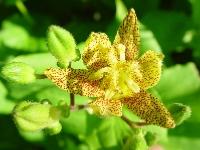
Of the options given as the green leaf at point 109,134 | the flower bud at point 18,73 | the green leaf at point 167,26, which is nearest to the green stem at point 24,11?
the green leaf at point 167,26

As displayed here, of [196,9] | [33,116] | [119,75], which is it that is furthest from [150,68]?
[196,9]

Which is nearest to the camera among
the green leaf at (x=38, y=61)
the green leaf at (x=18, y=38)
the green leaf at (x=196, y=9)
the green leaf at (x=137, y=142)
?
the green leaf at (x=137, y=142)

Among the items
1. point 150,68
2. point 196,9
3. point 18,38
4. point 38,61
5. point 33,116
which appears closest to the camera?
point 33,116

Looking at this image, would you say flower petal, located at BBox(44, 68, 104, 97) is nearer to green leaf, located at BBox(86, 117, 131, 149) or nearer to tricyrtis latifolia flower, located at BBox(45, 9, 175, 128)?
tricyrtis latifolia flower, located at BBox(45, 9, 175, 128)

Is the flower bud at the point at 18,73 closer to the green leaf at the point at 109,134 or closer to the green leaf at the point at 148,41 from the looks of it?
the green leaf at the point at 109,134

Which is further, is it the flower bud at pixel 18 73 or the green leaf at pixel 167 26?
the green leaf at pixel 167 26

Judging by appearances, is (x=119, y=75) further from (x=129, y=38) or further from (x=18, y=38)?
(x=18, y=38)
